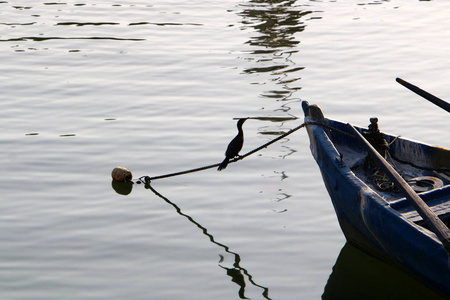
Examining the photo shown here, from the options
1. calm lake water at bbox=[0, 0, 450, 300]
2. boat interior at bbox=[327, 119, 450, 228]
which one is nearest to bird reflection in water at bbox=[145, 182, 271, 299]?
calm lake water at bbox=[0, 0, 450, 300]

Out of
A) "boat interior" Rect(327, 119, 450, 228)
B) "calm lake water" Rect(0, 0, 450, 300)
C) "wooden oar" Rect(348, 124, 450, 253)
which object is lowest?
"calm lake water" Rect(0, 0, 450, 300)

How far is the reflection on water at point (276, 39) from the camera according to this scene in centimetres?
1334

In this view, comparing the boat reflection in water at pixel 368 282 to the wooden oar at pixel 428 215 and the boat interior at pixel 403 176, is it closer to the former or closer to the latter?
the boat interior at pixel 403 176

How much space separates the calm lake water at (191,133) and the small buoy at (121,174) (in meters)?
0.18

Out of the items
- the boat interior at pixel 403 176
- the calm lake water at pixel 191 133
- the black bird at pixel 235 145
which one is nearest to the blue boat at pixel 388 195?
the boat interior at pixel 403 176

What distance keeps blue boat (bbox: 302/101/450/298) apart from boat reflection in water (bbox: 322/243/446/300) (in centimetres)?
16

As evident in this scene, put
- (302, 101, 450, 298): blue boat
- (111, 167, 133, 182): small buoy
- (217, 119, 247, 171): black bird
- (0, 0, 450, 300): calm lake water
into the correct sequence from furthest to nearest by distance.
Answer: (111, 167, 133, 182): small buoy
(217, 119, 247, 171): black bird
(0, 0, 450, 300): calm lake water
(302, 101, 450, 298): blue boat

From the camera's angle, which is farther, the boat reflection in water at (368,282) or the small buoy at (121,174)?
the small buoy at (121,174)

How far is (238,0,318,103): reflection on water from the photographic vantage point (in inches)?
525

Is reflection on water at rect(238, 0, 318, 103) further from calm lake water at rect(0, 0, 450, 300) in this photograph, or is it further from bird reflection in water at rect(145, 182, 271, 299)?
bird reflection in water at rect(145, 182, 271, 299)

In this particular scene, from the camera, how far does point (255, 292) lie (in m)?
6.96

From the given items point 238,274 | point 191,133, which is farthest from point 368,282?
point 191,133

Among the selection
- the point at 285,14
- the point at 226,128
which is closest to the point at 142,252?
the point at 226,128

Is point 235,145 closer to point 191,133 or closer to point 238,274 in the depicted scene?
point 238,274
